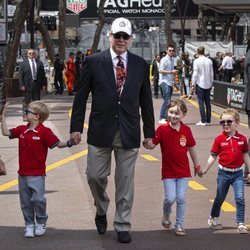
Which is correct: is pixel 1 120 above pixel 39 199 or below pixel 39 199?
above

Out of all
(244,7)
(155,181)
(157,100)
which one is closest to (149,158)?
(155,181)

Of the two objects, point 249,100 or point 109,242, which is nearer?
point 109,242

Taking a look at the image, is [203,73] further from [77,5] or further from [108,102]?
[77,5]

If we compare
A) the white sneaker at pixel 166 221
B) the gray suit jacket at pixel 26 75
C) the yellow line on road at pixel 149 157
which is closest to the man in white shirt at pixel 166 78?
the gray suit jacket at pixel 26 75

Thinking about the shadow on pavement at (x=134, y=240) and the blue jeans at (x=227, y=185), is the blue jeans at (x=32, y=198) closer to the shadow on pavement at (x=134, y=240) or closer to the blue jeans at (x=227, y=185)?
the shadow on pavement at (x=134, y=240)

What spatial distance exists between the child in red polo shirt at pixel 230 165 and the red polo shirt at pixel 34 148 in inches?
59.7

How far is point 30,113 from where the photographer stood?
23.7 ft

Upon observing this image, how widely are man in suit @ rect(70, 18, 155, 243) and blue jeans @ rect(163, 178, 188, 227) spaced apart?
40 centimetres

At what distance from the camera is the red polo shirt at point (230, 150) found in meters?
7.49

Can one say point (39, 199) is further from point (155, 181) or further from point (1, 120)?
point (155, 181)

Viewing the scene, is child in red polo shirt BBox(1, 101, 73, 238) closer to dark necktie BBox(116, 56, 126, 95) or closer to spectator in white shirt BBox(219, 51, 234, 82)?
dark necktie BBox(116, 56, 126, 95)

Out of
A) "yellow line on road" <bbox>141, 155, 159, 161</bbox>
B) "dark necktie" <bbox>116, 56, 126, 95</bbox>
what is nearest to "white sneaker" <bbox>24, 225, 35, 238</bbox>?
"dark necktie" <bbox>116, 56, 126, 95</bbox>

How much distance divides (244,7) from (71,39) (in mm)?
51662

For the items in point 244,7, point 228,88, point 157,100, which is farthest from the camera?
point 157,100
